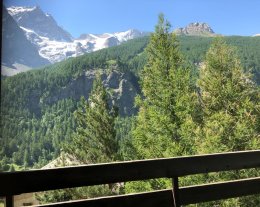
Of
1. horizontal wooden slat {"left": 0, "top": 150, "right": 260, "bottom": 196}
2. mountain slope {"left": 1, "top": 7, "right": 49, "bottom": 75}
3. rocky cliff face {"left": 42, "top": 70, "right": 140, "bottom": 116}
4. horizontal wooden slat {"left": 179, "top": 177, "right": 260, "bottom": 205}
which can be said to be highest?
rocky cliff face {"left": 42, "top": 70, "right": 140, "bottom": 116}

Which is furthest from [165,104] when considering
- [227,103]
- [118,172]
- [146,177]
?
[118,172]

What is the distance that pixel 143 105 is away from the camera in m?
18.8

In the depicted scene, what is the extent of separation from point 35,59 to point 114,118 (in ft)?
73.9

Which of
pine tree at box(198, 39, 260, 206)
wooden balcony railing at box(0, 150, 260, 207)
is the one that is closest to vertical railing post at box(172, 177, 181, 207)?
wooden balcony railing at box(0, 150, 260, 207)

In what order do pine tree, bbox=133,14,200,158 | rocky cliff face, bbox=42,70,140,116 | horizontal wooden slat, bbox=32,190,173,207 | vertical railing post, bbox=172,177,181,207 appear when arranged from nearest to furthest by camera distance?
horizontal wooden slat, bbox=32,190,173,207 < vertical railing post, bbox=172,177,181,207 < pine tree, bbox=133,14,200,158 < rocky cliff face, bbox=42,70,140,116

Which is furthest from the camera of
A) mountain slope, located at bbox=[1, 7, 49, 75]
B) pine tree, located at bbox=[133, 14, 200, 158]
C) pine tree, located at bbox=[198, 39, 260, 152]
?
pine tree, located at bbox=[198, 39, 260, 152]

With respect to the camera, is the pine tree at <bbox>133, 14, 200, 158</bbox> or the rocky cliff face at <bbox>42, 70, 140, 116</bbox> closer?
the pine tree at <bbox>133, 14, 200, 158</bbox>

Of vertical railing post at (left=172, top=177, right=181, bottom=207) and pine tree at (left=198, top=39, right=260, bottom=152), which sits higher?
pine tree at (left=198, top=39, right=260, bottom=152)

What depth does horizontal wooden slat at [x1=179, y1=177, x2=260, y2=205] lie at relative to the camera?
2878mm

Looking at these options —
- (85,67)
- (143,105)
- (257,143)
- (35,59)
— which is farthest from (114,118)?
(85,67)

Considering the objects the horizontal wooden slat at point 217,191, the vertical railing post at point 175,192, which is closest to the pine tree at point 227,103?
the horizontal wooden slat at point 217,191

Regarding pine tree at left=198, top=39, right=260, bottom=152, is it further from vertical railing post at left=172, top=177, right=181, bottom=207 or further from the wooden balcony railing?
vertical railing post at left=172, top=177, right=181, bottom=207

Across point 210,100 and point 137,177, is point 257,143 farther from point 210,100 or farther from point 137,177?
point 137,177

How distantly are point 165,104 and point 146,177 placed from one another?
14884 millimetres
